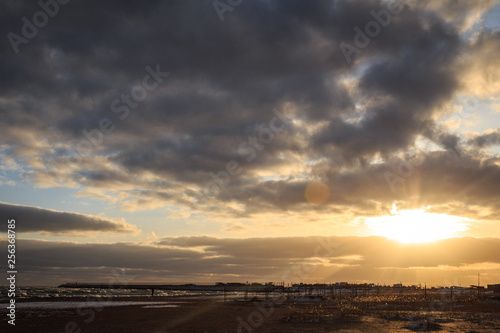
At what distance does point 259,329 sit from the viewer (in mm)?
33469

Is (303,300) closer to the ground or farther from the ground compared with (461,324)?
closer to the ground

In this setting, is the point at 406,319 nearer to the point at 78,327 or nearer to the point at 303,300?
the point at 78,327

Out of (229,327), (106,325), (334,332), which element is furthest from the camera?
(106,325)

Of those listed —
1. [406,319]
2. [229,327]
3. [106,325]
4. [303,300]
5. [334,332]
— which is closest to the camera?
[334,332]

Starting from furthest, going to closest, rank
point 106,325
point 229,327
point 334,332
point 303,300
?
point 303,300 < point 106,325 < point 229,327 < point 334,332

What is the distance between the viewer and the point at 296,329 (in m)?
33.3

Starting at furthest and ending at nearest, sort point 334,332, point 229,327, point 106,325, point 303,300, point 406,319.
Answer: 1. point 303,300
2. point 406,319
3. point 106,325
4. point 229,327
5. point 334,332

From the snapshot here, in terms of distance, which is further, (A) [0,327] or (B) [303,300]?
(B) [303,300]

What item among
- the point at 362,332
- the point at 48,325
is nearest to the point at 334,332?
the point at 362,332

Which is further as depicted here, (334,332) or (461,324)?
(461,324)

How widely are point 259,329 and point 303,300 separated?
5620cm

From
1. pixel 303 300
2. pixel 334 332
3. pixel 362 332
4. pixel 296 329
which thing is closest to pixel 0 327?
pixel 296 329

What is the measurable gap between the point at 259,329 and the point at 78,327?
636 inches

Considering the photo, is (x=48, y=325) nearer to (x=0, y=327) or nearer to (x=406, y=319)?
(x=0, y=327)
